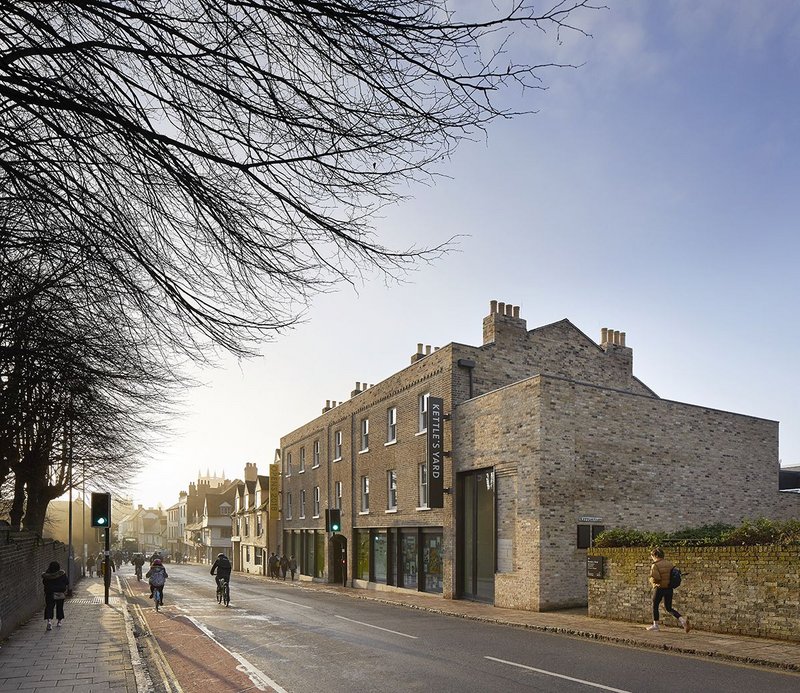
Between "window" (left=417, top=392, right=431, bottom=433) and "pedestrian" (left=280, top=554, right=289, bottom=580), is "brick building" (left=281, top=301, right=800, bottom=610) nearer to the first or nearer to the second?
"window" (left=417, top=392, right=431, bottom=433)

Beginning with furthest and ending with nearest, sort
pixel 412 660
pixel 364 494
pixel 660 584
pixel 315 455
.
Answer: pixel 315 455 → pixel 364 494 → pixel 660 584 → pixel 412 660

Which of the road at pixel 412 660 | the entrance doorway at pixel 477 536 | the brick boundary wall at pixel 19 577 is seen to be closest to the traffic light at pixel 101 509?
the brick boundary wall at pixel 19 577

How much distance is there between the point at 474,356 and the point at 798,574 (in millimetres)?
15176

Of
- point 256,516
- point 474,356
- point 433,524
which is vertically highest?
point 474,356

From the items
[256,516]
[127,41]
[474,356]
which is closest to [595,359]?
[474,356]

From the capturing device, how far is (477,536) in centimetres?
2514

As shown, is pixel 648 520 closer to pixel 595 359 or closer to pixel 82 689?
pixel 595 359

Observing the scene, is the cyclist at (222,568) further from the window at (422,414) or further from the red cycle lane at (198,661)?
the window at (422,414)

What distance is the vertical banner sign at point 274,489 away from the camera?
52094 mm

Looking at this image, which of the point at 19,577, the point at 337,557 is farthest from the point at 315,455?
the point at 19,577

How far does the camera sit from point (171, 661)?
1274 centimetres

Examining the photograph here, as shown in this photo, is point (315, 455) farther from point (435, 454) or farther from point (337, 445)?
point (435, 454)

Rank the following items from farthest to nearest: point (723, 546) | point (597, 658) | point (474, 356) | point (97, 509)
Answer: point (474, 356) → point (97, 509) → point (723, 546) → point (597, 658)

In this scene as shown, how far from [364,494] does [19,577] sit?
17.9 m
